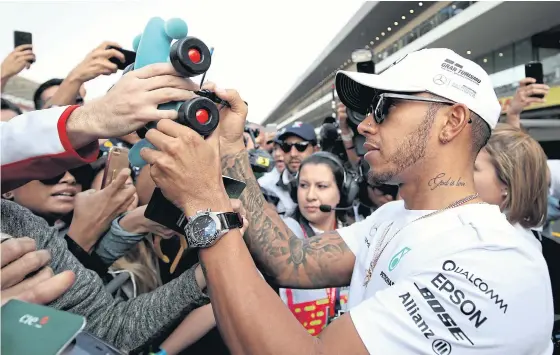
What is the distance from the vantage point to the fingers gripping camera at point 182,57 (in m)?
1.11

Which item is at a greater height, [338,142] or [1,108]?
[1,108]

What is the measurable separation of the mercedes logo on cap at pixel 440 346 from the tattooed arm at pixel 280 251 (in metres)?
0.73

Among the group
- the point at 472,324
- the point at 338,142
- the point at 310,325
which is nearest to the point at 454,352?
the point at 472,324

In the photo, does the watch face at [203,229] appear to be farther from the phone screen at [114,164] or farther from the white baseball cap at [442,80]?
the phone screen at [114,164]

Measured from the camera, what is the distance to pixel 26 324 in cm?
71

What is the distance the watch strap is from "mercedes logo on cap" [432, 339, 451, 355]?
2.11 feet

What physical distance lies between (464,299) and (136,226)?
4.86ft

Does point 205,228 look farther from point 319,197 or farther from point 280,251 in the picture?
point 319,197

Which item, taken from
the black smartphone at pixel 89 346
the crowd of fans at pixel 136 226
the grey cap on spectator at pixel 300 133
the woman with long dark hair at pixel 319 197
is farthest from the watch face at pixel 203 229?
the grey cap on spectator at pixel 300 133

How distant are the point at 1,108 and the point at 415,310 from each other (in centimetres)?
342

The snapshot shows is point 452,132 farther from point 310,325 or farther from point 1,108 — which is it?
point 1,108

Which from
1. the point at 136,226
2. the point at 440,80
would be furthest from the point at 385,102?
the point at 136,226

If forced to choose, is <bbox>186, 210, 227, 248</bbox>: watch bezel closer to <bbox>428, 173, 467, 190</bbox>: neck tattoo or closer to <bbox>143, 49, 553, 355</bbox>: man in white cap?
<bbox>143, 49, 553, 355</bbox>: man in white cap

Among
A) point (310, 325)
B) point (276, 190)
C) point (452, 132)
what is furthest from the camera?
point (276, 190)
